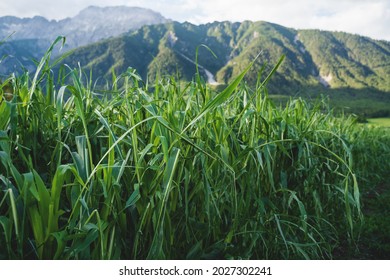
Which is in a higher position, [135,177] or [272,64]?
[272,64]

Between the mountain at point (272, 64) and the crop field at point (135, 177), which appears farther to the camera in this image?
the mountain at point (272, 64)

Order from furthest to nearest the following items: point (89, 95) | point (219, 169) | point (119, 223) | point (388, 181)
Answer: point (388, 181) < point (89, 95) < point (219, 169) < point (119, 223)

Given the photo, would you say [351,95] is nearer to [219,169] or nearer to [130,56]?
[130,56]

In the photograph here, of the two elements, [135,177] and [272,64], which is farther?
[272,64]

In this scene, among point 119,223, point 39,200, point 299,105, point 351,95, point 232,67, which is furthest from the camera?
point 232,67

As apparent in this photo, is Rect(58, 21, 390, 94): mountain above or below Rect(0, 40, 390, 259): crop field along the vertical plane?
above

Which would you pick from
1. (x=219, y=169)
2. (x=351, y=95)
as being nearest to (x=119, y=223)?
(x=219, y=169)

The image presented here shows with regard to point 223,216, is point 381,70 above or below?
above

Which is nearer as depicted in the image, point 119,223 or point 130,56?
point 119,223

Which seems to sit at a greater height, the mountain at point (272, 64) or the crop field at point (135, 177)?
the mountain at point (272, 64)

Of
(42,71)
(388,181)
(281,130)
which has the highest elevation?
(42,71)

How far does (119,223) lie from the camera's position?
112 cm

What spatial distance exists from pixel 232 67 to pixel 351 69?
69428mm

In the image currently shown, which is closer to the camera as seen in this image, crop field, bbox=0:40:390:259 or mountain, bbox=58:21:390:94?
crop field, bbox=0:40:390:259
